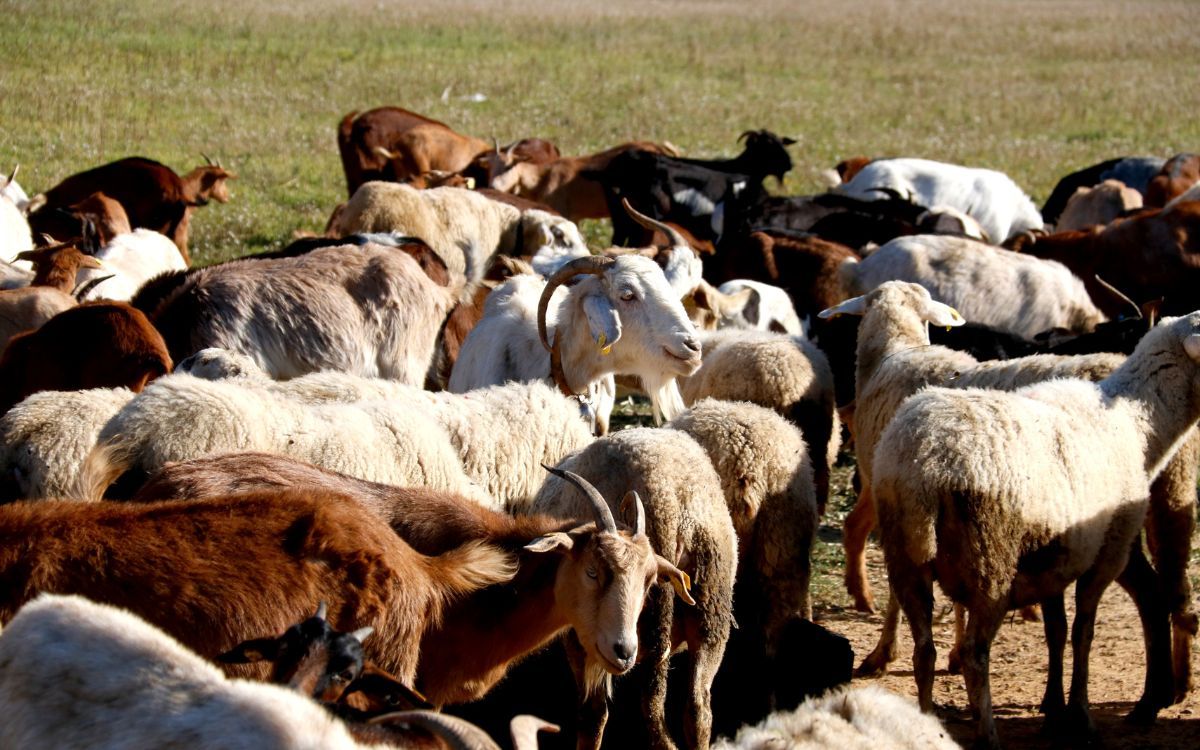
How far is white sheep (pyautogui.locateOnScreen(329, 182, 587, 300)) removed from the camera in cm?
1152

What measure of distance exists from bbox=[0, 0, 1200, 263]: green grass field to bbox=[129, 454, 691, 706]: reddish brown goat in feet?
31.6

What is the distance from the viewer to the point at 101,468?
5531 mm

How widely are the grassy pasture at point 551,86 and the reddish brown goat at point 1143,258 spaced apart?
10.8ft

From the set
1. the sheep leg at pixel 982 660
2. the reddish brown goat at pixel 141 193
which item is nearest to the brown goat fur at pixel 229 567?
the sheep leg at pixel 982 660

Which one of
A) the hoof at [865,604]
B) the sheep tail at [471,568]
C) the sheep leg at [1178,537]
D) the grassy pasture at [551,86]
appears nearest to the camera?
the sheep tail at [471,568]

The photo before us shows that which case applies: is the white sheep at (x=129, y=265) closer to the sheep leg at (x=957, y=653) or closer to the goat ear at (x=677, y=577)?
the goat ear at (x=677, y=577)

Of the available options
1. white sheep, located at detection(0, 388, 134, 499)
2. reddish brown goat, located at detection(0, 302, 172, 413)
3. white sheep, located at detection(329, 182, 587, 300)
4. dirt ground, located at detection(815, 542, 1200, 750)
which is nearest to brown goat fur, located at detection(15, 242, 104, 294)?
reddish brown goat, located at detection(0, 302, 172, 413)

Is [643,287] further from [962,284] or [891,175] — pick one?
[891,175]

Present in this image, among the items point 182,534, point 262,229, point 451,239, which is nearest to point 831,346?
point 451,239

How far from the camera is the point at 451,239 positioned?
1174 cm

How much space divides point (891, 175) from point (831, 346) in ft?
23.2

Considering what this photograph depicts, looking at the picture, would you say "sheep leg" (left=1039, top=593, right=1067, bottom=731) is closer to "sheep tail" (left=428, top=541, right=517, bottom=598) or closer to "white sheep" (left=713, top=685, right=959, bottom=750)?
"white sheep" (left=713, top=685, right=959, bottom=750)

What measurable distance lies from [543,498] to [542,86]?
81.2ft

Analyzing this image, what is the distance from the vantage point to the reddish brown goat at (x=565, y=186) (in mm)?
16219
